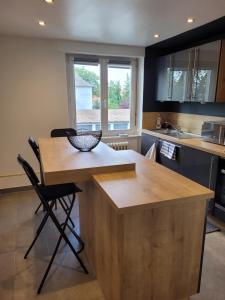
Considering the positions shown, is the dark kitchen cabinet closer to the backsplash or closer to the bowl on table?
the backsplash

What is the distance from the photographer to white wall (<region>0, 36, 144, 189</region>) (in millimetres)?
3332

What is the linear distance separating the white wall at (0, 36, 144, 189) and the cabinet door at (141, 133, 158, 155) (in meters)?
1.45

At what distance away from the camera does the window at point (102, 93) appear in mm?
3879

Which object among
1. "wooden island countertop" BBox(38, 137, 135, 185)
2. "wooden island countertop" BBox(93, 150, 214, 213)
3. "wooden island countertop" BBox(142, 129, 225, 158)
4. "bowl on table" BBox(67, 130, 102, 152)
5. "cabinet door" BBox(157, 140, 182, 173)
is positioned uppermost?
"bowl on table" BBox(67, 130, 102, 152)

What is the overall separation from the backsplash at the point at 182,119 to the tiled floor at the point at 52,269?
171cm

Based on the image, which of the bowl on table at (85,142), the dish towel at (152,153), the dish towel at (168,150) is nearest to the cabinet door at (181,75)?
the dish towel at (168,150)

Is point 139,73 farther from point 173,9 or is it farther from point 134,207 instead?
point 134,207

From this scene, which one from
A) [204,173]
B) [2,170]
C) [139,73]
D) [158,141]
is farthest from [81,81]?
[204,173]

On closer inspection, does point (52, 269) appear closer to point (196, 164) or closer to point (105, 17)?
point (196, 164)

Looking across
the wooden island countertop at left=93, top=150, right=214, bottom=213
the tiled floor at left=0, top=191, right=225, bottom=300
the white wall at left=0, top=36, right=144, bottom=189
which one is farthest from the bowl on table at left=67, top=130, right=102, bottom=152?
the white wall at left=0, top=36, right=144, bottom=189

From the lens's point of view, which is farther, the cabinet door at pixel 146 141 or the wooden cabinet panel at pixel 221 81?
the cabinet door at pixel 146 141

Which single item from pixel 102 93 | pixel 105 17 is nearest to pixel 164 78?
pixel 102 93

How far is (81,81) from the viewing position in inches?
154

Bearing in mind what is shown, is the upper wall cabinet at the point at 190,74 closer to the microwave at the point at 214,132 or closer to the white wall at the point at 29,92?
the microwave at the point at 214,132
